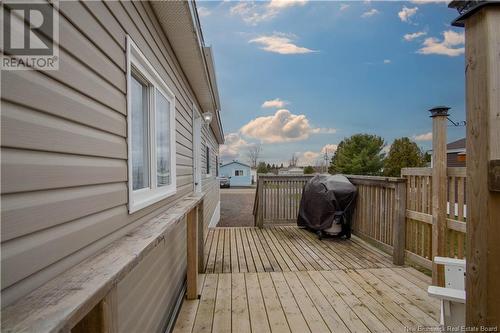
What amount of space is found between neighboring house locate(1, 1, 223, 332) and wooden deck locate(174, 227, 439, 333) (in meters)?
0.62

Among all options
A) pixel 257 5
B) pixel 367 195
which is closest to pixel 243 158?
pixel 257 5

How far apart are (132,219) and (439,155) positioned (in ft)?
10.5

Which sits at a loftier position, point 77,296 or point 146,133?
point 146,133

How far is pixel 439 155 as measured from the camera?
9.80ft

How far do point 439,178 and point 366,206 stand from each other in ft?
5.91

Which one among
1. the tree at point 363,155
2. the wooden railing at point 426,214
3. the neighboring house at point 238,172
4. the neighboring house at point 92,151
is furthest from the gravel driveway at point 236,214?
the neighboring house at point 238,172

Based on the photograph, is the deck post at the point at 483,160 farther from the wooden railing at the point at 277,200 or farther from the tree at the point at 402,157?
the tree at the point at 402,157

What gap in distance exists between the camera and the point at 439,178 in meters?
3.02

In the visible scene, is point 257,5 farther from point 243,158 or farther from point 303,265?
point 243,158

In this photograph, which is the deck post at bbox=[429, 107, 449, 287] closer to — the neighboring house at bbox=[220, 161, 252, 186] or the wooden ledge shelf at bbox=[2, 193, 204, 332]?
the wooden ledge shelf at bbox=[2, 193, 204, 332]

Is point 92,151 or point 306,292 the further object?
point 306,292

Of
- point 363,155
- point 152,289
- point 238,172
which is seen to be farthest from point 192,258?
point 238,172

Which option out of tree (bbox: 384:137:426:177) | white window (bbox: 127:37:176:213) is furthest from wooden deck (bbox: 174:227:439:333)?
tree (bbox: 384:137:426:177)

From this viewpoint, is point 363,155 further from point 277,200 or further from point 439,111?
point 439,111
